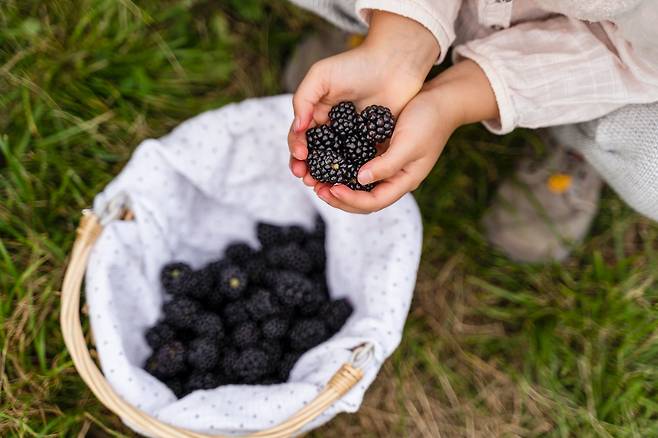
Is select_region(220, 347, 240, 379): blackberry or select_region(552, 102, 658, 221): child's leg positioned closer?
select_region(552, 102, 658, 221): child's leg

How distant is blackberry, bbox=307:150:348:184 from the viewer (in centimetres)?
150

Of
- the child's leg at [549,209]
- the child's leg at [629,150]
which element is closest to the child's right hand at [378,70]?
the child's leg at [629,150]

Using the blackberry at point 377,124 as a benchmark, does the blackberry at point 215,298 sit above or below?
below

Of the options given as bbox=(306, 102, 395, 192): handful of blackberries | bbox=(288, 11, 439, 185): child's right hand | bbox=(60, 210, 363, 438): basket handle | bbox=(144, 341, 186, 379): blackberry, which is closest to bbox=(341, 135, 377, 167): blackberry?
bbox=(306, 102, 395, 192): handful of blackberries

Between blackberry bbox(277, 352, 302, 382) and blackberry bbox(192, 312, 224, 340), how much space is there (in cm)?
20

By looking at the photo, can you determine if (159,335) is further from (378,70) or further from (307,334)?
(378,70)

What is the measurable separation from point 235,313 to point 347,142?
0.71m

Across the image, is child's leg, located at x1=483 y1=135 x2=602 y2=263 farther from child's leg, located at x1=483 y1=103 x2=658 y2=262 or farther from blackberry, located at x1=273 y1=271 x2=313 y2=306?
blackberry, located at x1=273 y1=271 x2=313 y2=306

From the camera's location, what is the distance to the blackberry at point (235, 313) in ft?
6.43

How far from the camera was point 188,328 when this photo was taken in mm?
1944

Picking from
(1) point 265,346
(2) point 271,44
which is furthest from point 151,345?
(2) point 271,44

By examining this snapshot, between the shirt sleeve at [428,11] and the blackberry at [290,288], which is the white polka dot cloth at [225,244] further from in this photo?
the shirt sleeve at [428,11]

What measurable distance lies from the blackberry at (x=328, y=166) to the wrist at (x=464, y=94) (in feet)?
0.94

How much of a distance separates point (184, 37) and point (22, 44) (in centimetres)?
51
